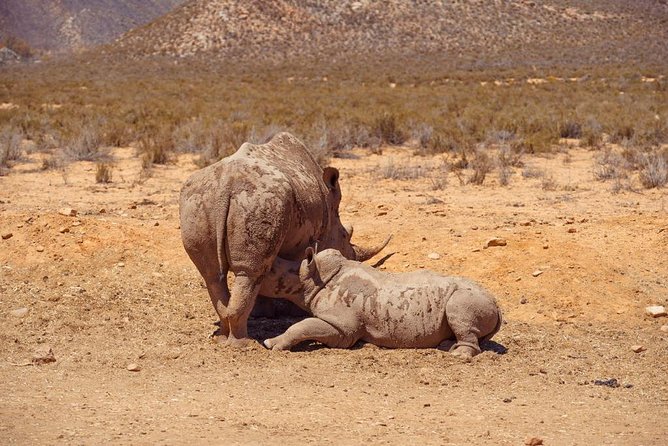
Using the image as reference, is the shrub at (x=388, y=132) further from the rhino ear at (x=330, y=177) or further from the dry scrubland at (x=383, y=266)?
the rhino ear at (x=330, y=177)

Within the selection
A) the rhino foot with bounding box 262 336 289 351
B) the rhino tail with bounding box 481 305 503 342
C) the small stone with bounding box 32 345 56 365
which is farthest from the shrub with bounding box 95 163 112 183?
the rhino tail with bounding box 481 305 503 342

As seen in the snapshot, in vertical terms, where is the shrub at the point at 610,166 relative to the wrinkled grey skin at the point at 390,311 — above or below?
below

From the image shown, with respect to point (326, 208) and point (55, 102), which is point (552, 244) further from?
point (55, 102)

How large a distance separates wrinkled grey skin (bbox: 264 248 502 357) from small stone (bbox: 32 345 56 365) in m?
1.69

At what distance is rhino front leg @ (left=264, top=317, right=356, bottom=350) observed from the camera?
23.4 feet

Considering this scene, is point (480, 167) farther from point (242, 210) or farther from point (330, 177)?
point (242, 210)

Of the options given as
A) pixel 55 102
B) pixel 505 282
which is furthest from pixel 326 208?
pixel 55 102

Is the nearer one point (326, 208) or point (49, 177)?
point (326, 208)

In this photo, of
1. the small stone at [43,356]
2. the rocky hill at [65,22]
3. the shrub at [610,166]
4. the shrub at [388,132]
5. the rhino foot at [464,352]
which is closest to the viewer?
the small stone at [43,356]

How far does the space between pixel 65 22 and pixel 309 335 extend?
99242 mm

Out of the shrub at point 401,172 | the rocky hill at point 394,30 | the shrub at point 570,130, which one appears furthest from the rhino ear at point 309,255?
the rocky hill at point 394,30

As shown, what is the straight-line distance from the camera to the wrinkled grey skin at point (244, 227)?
6.93 meters

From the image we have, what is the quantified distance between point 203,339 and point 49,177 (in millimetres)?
9020

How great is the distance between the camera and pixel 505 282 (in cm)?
894
